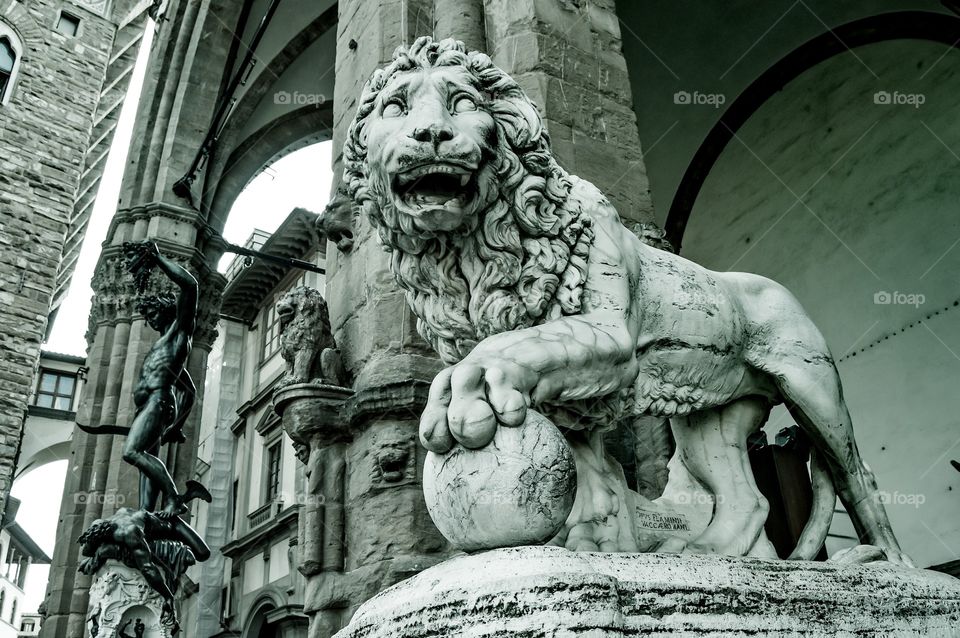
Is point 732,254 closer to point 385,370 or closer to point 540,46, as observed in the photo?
point 540,46

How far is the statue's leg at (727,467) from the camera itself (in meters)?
2.12

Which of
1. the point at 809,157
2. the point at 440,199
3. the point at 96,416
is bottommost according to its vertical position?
the point at 440,199

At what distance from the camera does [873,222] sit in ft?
25.0

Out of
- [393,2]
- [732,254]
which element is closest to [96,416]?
[732,254]

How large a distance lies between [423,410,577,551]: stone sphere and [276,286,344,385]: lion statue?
1.73 m

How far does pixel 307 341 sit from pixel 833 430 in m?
1.84

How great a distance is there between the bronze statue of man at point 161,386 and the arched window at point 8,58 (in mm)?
10397

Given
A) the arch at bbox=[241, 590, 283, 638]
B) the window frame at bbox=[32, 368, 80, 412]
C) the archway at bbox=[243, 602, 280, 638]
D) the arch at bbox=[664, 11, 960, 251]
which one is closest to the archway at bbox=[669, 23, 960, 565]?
the arch at bbox=[664, 11, 960, 251]

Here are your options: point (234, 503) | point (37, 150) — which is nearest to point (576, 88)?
point (37, 150)

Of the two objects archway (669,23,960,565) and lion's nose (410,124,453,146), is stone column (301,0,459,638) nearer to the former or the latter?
lion's nose (410,124,453,146)

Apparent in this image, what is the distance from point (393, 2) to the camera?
3.95 meters

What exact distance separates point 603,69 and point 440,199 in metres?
2.27

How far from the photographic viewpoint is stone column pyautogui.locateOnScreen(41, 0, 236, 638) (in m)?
9.89

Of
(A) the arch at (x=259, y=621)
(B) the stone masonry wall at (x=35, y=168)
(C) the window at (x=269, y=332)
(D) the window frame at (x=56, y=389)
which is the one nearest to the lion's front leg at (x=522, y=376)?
(B) the stone masonry wall at (x=35, y=168)
